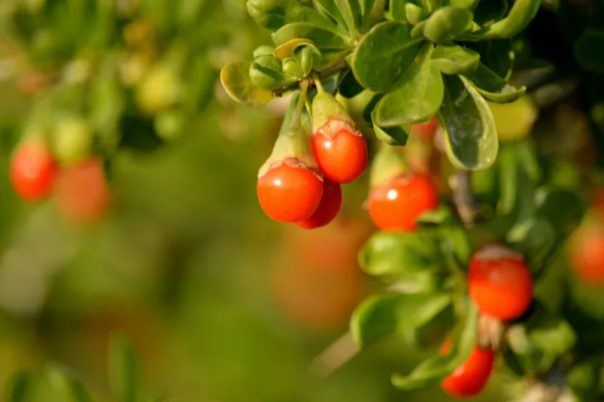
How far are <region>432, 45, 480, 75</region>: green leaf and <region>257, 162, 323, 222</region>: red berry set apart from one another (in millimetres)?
234

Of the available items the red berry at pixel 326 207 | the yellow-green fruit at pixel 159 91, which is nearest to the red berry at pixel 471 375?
the red berry at pixel 326 207

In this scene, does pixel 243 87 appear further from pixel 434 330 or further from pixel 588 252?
pixel 588 252

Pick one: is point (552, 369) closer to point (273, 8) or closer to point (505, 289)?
point (505, 289)

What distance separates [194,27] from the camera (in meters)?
1.92

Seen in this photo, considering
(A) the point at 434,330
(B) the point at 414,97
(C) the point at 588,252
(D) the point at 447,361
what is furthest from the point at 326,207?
(C) the point at 588,252

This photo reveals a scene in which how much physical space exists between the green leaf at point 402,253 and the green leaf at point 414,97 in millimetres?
372

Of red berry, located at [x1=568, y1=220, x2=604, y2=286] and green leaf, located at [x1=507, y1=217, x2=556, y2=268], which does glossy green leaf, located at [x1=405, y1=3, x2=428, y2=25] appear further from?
red berry, located at [x1=568, y1=220, x2=604, y2=286]

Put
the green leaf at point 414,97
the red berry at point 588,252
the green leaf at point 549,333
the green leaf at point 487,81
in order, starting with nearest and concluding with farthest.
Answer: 1. the green leaf at point 414,97
2. the green leaf at point 487,81
3. the green leaf at point 549,333
4. the red berry at point 588,252

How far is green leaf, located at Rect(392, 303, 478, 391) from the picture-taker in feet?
4.38

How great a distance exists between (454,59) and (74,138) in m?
1.04

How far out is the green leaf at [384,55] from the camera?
3.49ft

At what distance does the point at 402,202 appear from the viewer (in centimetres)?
138

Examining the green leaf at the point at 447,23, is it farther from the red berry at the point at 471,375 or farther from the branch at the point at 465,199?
the red berry at the point at 471,375

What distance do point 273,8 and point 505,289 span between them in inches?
23.9
